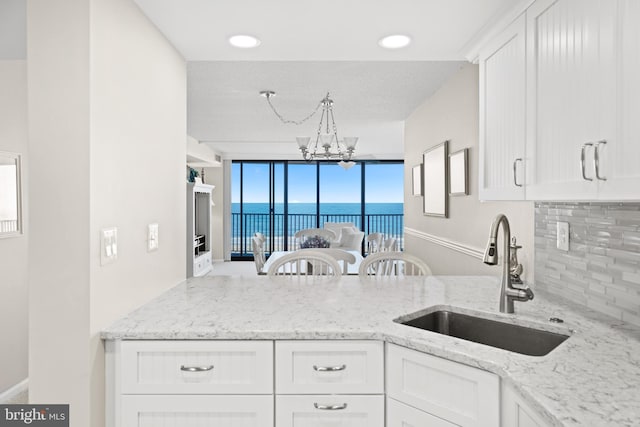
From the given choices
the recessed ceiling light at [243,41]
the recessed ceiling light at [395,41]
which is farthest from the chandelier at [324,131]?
the recessed ceiling light at [395,41]

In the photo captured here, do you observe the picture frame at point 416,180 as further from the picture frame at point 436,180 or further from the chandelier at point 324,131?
the chandelier at point 324,131

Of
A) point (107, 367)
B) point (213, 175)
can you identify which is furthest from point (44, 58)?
point (213, 175)

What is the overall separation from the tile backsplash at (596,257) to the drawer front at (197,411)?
1312 millimetres

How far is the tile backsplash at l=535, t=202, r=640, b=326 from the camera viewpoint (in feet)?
4.63

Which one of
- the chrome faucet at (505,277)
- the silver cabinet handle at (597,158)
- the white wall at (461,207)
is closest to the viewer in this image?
the silver cabinet handle at (597,158)

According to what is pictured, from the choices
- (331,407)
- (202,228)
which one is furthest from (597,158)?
(202,228)

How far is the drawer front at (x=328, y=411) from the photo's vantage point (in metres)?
1.38

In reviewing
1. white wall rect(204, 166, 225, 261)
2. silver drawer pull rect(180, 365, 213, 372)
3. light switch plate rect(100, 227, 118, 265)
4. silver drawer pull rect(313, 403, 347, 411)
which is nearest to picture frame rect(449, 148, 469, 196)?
silver drawer pull rect(313, 403, 347, 411)

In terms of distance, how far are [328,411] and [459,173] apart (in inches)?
92.6

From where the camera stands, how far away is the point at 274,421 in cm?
138

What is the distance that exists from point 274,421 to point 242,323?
349 millimetres

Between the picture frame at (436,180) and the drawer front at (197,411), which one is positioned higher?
the picture frame at (436,180)

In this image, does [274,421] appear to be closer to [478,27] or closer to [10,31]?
[478,27]

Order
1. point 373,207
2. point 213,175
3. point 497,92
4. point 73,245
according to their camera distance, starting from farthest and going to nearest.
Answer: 1. point 373,207
2. point 213,175
3. point 497,92
4. point 73,245
